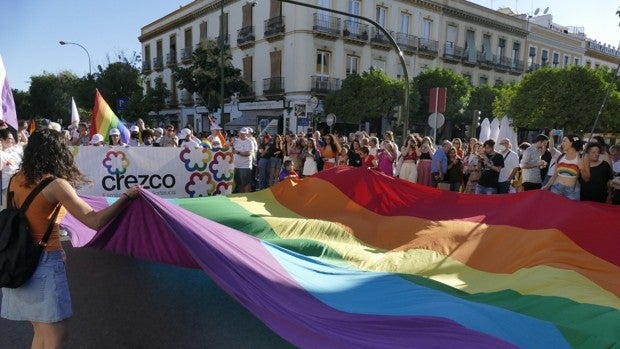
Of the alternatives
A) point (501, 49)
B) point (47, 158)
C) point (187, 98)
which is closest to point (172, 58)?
point (187, 98)

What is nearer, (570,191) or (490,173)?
(570,191)

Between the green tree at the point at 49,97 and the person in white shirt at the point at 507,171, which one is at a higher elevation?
the green tree at the point at 49,97

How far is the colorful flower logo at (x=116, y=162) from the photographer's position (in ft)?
30.1

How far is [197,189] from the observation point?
10.0 meters

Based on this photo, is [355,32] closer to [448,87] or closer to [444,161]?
[448,87]

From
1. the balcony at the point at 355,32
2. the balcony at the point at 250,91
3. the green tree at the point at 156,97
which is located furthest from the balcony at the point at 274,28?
the green tree at the point at 156,97

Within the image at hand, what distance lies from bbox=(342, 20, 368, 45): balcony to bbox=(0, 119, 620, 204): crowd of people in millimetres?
20203

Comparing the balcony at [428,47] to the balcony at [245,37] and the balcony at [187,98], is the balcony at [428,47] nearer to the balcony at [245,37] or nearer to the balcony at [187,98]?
the balcony at [245,37]

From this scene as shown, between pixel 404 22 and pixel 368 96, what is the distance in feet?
32.9

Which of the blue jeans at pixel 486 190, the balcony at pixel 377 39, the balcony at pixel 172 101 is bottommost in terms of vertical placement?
the blue jeans at pixel 486 190

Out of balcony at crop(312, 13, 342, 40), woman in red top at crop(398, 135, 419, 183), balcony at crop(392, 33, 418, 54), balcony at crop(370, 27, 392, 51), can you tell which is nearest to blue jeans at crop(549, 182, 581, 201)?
woman in red top at crop(398, 135, 419, 183)

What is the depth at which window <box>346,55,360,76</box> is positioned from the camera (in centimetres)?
3262

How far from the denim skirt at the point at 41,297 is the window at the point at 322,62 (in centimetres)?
2943

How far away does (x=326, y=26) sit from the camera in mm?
31000
